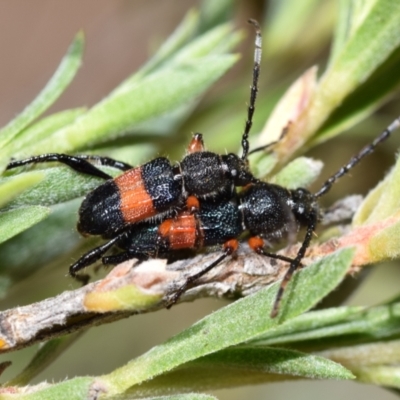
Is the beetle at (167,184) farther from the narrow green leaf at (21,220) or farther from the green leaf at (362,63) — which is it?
the narrow green leaf at (21,220)

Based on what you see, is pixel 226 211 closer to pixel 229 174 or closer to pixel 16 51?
pixel 229 174

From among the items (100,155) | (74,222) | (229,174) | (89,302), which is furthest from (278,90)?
(89,302)

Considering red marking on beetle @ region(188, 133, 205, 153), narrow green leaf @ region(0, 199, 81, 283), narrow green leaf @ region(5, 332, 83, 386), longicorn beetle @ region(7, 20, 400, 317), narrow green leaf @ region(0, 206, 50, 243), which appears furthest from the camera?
red marking on beetle @ region(188, 133, 205, 153)

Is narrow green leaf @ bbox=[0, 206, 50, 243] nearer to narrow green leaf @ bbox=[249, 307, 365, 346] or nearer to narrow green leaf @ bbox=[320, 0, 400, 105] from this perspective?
narrow green leaf @ bbox=[249, 307, 365, 346]

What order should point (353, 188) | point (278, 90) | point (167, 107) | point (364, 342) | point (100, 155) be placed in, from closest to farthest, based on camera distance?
point (364, 342) → point (167, 107) → point (100, 155) → point (278, 90) → point (353, 188)

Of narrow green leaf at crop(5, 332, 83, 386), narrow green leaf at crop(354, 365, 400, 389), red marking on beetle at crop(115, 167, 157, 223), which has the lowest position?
narrow green leaf at crop(354, 365, 400, 389)

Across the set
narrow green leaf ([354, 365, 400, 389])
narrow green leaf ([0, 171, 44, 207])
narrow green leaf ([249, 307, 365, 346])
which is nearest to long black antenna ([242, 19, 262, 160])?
narrow green leaf ([249, 307, 365, 346])

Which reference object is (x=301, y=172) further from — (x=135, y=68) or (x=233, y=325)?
(x=135, y=68)
